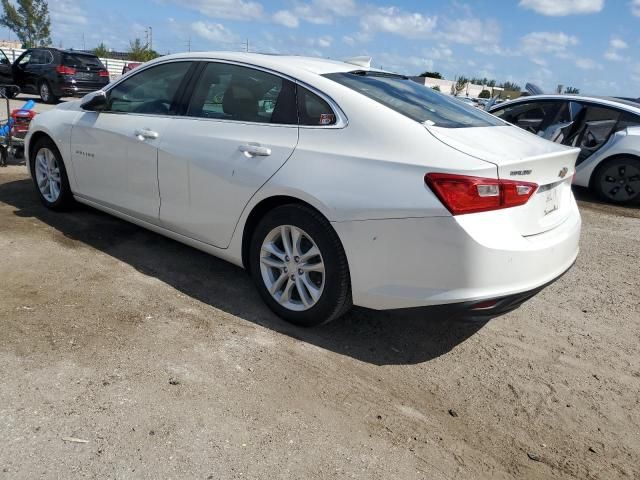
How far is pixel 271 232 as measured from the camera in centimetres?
343

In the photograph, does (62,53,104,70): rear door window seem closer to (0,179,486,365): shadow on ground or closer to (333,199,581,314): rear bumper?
(0,179,486,365): shadow on ground

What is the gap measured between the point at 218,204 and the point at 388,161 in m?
1.31

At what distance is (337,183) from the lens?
3.02 metres

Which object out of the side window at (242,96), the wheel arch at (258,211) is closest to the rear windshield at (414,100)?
the side window at (242,96)

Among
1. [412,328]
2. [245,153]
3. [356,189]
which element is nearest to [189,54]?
[245,153]

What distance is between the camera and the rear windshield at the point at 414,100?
3.25 m

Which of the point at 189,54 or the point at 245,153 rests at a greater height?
the point at 189,54

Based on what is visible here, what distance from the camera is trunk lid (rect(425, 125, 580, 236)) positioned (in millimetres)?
2840

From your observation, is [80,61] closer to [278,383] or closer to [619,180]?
[619,180]

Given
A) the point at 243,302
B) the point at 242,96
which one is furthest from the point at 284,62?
the point at 243,302

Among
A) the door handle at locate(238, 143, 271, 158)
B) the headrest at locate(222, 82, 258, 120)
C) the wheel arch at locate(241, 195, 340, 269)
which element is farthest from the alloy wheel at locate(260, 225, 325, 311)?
the headrest at locate(222, 82, 258, 120)

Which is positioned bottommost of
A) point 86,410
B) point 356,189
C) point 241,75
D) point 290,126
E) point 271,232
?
point 86,410

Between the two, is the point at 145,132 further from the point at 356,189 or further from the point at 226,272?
the point at 356,189

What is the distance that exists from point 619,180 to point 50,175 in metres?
7.34
